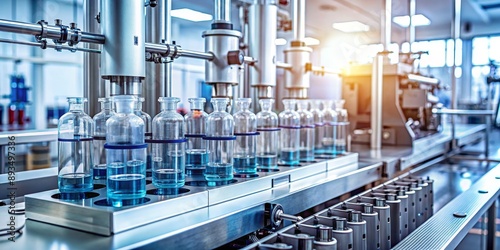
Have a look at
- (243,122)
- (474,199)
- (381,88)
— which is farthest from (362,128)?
(243,122)

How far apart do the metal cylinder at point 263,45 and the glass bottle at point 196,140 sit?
1.33 ft

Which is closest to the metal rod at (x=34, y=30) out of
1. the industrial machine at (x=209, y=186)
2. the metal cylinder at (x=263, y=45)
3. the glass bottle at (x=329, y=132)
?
the industrial machine at (x=209, y=186)

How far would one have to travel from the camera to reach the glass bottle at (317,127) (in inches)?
77.7

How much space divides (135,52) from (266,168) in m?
0.64

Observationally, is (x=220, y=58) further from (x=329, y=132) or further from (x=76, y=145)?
(x=329, y=132)

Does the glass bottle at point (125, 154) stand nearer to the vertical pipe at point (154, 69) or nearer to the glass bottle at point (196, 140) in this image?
the glass bottle at point (196, 140)

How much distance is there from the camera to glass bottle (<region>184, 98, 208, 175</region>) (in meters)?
1.38

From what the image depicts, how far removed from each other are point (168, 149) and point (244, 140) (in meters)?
0.34

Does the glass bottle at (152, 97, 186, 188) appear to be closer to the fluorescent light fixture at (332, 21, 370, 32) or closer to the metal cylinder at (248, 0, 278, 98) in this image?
the metal cylinder at (248, 0, 278, 98)

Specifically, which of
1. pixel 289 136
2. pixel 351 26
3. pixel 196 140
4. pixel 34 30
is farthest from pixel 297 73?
pixel 351 26

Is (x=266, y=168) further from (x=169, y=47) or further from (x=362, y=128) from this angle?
(x=362, y=128)

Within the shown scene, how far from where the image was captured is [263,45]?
176 cm

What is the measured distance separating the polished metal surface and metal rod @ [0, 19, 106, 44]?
927mm

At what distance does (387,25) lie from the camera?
2764 millimetres
